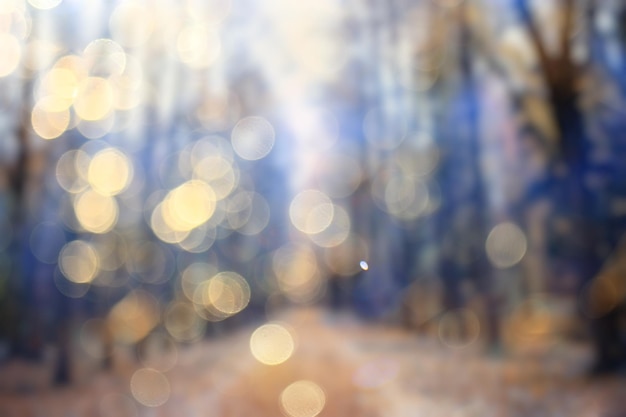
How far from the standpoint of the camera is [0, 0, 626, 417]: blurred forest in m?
2.63

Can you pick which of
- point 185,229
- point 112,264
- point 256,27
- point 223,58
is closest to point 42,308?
point 112,264

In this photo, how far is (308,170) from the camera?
2.80 metres

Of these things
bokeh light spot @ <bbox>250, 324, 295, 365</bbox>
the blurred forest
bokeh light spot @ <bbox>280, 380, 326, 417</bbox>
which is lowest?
bokeh light spot @ <bbox>280, 380, 326, 417</bbox>

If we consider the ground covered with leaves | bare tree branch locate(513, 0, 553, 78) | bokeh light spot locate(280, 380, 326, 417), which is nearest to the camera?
the ground covered with leaves

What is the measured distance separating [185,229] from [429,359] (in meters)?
1.34

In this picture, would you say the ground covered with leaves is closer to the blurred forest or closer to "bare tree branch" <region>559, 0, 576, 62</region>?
the blurred forest

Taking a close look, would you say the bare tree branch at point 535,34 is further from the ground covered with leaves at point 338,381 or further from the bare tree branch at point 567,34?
the ground covered with leaves at point 338,381

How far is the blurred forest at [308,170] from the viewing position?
8.64ft

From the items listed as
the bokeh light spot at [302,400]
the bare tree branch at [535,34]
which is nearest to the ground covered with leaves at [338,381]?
the bokeh light spot at [302,400]

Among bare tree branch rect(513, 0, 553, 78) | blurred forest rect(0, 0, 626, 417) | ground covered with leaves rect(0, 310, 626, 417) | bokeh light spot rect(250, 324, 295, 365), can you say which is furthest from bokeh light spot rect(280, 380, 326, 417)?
bare tree branch rect(513, 0, 553, 78)

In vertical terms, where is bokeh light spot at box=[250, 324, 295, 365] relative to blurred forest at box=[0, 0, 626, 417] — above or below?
below

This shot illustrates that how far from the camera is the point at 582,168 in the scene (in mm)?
2627

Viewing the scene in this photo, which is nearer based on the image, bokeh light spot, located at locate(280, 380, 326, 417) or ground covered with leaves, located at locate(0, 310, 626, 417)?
ground covered with leaves, located at locate(0, 310, 626, 417)

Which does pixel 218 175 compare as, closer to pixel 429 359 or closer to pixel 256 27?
pixel 256 27
